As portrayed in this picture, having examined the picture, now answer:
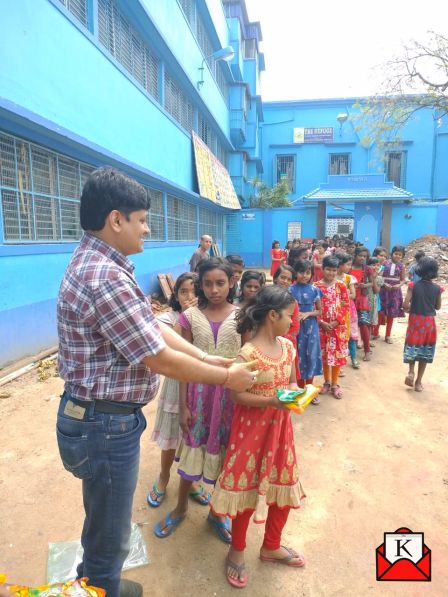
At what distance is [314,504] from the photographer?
95.3 inches

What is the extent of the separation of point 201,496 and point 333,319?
7.56 feet

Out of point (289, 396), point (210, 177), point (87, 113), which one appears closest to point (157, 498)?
point (289, 396)

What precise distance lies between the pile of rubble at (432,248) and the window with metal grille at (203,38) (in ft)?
33.1

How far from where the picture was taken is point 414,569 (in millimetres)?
1970

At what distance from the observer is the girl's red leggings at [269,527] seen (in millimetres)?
1856

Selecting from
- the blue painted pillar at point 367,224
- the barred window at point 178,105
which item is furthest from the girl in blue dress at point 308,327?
the blue painted pillar at point 367,224

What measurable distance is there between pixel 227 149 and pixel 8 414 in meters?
17.0

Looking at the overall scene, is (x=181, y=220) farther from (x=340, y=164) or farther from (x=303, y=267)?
(x=340, y=164)

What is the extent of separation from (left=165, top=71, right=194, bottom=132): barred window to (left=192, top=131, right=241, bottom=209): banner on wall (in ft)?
1.61

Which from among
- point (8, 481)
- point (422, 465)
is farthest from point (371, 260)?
point (8, 481)

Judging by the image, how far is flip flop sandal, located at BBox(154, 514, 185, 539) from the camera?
2137 mm

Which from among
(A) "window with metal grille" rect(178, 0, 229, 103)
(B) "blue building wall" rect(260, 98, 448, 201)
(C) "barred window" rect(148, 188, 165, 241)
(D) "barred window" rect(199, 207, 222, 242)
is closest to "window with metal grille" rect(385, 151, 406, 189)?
(B) "blue building wall" rect(260, 98, 448, 201)

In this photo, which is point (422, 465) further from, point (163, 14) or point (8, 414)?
point (163, 14)

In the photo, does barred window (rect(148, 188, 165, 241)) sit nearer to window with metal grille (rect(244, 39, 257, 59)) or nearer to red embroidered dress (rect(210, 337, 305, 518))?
red embroidered dress (rect(210, 337, 305, 518))
